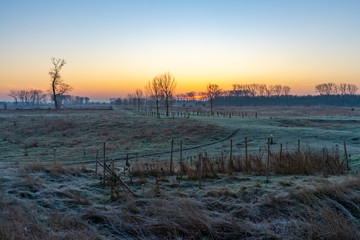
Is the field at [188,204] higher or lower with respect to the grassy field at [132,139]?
higher

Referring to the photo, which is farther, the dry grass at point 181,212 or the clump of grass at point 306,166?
the clump of grass at point 306,166

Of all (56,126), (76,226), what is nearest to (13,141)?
(56,126)

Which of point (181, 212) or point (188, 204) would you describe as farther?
point (188, 204)

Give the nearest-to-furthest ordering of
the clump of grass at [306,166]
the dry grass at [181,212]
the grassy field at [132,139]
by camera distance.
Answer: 1. the dry grass at [181,212]
2. the clump of grass at [306,166]
3. the grassy field at [132,139]

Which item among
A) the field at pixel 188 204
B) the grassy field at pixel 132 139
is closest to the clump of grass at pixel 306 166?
the field at pixel 188 204

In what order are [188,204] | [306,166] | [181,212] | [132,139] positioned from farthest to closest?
1. [132,139]
2. [306,166]
3. [188,204]
4. [181,212]

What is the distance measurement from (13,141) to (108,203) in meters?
24.8

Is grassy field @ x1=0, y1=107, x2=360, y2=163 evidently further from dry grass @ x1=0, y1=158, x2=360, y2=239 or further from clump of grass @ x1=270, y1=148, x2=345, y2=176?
dry grass @ x1=0, y1=158, x2=360, y2=239

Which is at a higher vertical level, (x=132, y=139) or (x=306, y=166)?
(x=306, y=166)

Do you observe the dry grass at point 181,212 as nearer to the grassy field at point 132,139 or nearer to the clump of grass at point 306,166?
the clump of grass at point 306,166

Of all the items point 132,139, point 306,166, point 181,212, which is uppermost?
point 181,212

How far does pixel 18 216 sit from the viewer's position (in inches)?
227

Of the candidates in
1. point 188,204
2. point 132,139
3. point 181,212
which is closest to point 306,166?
point 188,204

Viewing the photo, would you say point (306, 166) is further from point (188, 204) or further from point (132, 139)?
point (132, 139)
